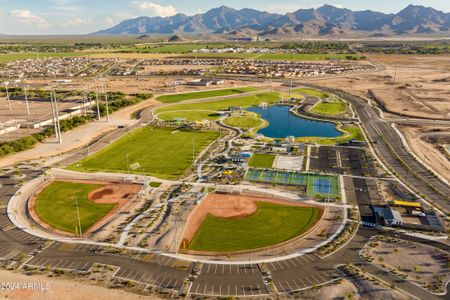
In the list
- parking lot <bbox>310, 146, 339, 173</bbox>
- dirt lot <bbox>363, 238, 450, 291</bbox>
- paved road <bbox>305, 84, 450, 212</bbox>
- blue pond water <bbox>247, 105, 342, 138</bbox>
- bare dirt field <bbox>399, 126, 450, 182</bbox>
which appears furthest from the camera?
blue pond water <bbox>247, 105, 342, 138</bbox>

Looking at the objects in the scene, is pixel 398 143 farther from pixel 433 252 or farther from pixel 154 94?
pixel 154 94

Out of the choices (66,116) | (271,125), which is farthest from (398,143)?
(66,116)

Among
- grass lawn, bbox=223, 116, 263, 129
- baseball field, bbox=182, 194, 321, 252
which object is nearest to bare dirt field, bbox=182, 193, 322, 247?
baseball field, bbox=182, 194, 321, 252

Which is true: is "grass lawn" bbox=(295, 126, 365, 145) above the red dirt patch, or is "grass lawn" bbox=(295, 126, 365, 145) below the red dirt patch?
above

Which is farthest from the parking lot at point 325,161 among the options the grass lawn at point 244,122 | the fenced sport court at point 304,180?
the grass lawn at point 244,122

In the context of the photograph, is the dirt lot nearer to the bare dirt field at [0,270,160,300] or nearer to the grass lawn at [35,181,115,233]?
→ the bare dirt field at [0,270,160,300]

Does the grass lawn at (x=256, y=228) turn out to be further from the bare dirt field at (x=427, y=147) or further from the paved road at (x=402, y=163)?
the bare dirt field at (x=427, y=147)
